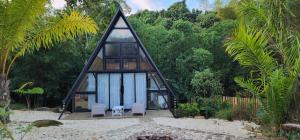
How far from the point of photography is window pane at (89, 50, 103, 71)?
16.3 meters

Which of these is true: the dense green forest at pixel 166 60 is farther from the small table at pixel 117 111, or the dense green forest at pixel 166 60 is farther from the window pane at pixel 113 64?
the small table at pixel 117 111

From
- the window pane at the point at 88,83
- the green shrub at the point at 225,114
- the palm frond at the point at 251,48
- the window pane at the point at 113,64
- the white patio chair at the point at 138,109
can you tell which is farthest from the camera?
the window pane at the point at 113,64

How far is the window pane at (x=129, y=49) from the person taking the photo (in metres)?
16.4

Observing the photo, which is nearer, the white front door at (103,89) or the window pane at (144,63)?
the window pane at (144,63)

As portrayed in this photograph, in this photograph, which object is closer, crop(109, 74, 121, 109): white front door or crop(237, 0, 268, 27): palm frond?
crop(237, 0, 268, 27): palm frond

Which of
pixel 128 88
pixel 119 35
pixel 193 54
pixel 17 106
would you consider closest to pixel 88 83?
pixel 128 88

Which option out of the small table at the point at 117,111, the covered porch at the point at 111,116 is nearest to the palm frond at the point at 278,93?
the covered porch at the point at 111,116

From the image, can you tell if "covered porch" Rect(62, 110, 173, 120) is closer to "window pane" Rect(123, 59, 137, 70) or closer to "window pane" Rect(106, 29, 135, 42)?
"window pane" Rect(123, 59, 137, 70)

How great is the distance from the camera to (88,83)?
16.6 m

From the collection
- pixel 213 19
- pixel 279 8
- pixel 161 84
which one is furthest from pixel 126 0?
pixel 279 8

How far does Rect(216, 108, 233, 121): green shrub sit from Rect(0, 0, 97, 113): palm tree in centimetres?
680

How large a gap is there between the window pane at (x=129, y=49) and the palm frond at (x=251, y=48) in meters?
9.06

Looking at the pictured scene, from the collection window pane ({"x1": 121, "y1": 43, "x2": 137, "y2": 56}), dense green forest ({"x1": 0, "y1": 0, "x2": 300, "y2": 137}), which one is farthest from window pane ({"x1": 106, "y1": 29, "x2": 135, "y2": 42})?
dense green forest ({"x1": 0, "y1": 0, "x2": 300, "y2": 137})

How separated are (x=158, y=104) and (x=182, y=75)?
216 cm
